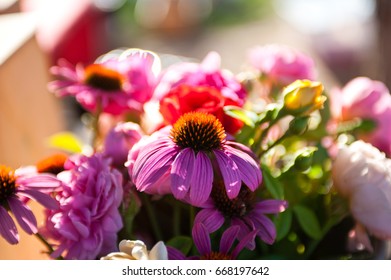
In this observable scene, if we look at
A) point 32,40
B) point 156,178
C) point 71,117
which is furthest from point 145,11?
point 156,178

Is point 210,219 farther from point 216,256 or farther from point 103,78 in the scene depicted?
point 103,78

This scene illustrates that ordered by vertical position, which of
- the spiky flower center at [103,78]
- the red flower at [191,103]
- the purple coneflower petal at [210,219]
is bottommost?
the purple coneflower petal at [210,219]

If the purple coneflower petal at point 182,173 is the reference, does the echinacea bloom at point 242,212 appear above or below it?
below

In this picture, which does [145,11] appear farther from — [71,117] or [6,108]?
[6,108]

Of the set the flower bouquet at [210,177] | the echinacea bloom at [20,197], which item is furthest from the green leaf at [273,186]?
the echinacea bloom at [20,197]

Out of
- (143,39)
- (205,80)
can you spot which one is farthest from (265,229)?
(143,39)

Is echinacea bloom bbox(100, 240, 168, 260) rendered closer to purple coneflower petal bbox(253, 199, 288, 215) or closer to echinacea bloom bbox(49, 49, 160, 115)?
purple coneflower petal bbox(253, 199, 288, 215)

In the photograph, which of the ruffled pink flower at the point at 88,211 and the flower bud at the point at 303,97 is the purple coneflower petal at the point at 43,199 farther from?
the flower bud at the point at 303,97
